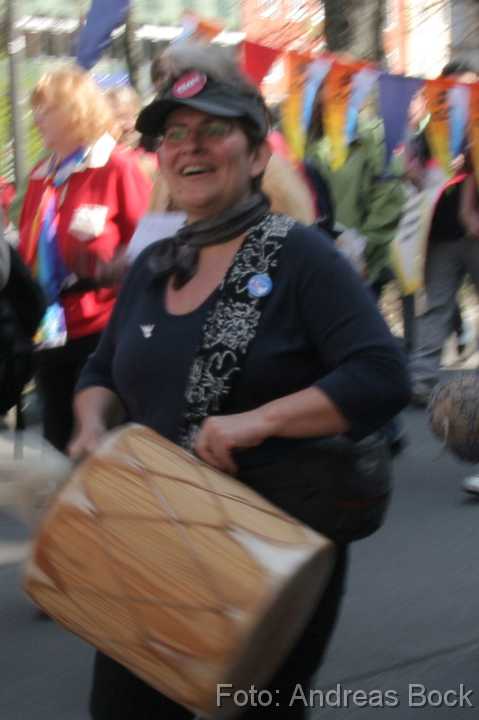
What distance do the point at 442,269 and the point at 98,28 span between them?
2357 millimetres

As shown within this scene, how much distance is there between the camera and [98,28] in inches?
305

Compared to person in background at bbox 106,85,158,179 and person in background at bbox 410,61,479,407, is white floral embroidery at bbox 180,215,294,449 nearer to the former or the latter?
person in background at bbox 106,85,158,179

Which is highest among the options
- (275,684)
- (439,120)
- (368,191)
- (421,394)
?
(275,684)

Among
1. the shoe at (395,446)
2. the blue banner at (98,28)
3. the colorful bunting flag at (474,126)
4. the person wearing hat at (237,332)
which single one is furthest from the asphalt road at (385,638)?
the blue banner at (98,28)

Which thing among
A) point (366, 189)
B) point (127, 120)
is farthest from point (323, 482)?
point (366, 189)

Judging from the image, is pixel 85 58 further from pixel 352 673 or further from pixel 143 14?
pixel 143 14

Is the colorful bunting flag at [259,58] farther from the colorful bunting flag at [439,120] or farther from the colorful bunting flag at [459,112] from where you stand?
the colorful bunting flag at [459,112]

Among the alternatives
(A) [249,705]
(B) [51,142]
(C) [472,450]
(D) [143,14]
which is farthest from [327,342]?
(D) [143,14]

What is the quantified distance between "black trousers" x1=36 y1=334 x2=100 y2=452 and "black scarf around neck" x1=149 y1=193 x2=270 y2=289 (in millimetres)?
2460

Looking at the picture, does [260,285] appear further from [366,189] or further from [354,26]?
[354,26]

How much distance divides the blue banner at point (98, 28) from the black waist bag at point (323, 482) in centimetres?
551

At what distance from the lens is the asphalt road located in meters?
4.21

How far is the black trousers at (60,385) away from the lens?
5234 mm

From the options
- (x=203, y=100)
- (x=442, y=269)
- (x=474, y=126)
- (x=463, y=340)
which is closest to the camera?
(x=203, y=100)
